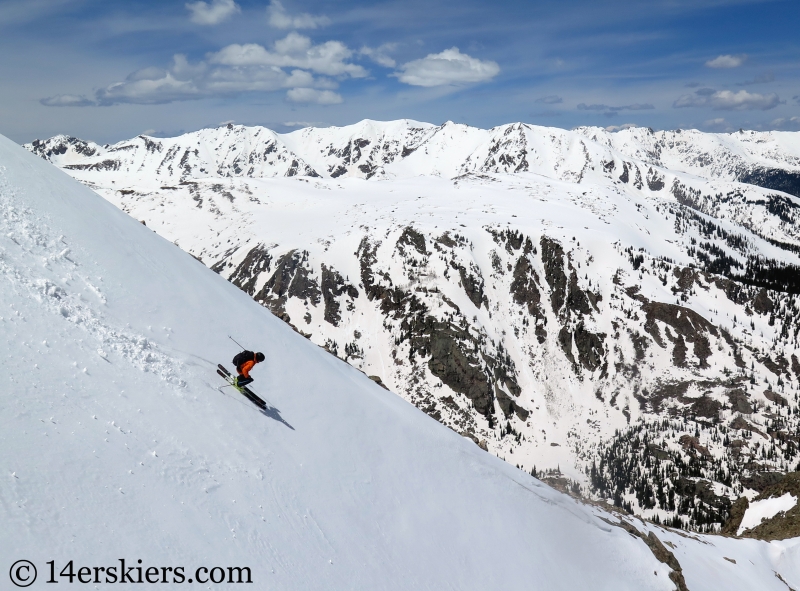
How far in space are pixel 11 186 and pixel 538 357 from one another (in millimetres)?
113389

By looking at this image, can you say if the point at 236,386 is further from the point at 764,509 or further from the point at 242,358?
the point at 764,509

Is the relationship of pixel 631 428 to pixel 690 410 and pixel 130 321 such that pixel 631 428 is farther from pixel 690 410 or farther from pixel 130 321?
pixel 130 321

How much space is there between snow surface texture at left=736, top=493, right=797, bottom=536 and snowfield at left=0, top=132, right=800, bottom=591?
27558mm

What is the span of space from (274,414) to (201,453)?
3.60 m

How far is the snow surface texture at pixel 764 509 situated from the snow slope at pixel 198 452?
28305 millimetres

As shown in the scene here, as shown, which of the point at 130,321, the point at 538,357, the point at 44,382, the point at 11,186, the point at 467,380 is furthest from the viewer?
the point at 538,357

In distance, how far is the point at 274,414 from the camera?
15.6m

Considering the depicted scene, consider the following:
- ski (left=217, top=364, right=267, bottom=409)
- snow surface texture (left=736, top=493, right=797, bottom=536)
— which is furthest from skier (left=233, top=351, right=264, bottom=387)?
snow surface texture (left=736, top=493, right=797, bottom=536)

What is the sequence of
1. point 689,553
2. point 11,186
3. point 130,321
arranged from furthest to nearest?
point 689,553 → point 11,186 → point 130,321

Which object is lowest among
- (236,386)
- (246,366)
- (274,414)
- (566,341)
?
(566,341)

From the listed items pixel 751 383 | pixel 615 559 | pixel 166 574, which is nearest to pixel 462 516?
pixel 615 559

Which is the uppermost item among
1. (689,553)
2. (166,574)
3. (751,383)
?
(166,574)

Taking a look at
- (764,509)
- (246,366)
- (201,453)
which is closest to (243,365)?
(246,366)

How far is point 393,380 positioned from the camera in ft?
350
